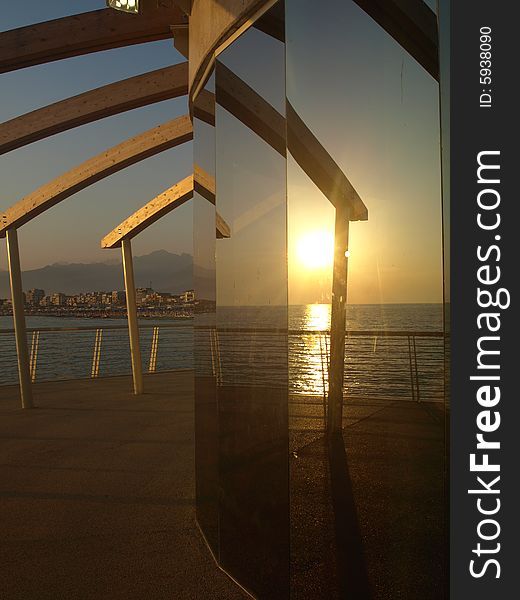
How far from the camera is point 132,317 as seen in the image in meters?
9.85

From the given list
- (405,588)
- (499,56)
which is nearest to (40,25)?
(499,56)

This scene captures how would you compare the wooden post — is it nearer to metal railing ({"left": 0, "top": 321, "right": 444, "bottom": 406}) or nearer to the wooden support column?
metal railing ({"left": 0, "top": 321, "right": 444, "bottom": 406})

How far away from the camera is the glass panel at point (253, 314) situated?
2.43 m

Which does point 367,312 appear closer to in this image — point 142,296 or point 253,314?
point 253,314

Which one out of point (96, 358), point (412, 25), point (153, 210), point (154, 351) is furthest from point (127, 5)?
point (154, 351)

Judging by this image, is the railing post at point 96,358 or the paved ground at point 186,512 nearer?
the paved ground at point 186,512

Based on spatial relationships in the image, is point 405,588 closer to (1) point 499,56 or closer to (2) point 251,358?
(2) point 251,358

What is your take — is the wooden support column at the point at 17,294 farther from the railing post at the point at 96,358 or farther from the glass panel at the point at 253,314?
the glass panel at the point at 253,314

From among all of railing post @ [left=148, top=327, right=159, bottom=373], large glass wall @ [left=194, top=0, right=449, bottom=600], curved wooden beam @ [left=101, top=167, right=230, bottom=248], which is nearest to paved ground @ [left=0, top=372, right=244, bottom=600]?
large glass wall @ [left=194, top=0, right=449, bottom=600]

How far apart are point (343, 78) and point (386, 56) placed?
0.16 m

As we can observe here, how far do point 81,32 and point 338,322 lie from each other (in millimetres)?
3252

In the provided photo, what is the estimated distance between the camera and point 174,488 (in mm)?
4605

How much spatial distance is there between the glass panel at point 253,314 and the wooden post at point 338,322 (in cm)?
29

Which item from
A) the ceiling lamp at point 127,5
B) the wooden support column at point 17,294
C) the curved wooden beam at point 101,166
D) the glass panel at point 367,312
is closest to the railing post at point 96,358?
the wooden support column at point 17,294
